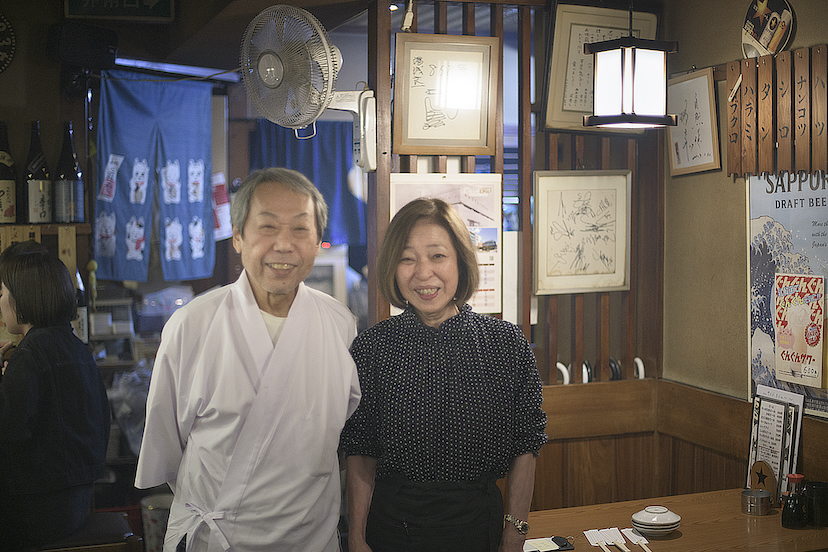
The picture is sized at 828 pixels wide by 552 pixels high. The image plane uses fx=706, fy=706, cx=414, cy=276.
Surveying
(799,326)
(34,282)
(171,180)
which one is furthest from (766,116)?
(171,180)

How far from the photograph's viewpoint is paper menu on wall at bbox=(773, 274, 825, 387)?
2412mm

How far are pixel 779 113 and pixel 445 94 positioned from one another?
121cm

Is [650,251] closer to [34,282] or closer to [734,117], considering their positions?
[734,117]

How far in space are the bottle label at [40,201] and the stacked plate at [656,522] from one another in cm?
254

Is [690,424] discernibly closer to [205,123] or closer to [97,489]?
[97,489]

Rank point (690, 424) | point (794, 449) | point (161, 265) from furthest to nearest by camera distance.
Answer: point (161, 265), point (690, 424), point (794, 449)

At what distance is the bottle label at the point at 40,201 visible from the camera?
2891 millimetres

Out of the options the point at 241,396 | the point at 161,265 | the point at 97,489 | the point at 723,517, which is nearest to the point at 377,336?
the point at 241,396

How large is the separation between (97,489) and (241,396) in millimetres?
1213

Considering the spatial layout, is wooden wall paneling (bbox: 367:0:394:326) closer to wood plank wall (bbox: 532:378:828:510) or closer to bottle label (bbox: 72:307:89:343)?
wood plank wall (bbox: 532:378:828:510)

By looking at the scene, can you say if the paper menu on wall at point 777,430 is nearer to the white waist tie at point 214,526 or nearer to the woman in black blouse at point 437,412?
the woman in black blouse at point 437,412

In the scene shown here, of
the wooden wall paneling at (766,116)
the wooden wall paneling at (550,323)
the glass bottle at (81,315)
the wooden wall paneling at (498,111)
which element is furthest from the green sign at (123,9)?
the wooden wall paneling at (766,116)

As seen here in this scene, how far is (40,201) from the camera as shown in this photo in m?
2.91

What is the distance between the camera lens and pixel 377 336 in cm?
217
